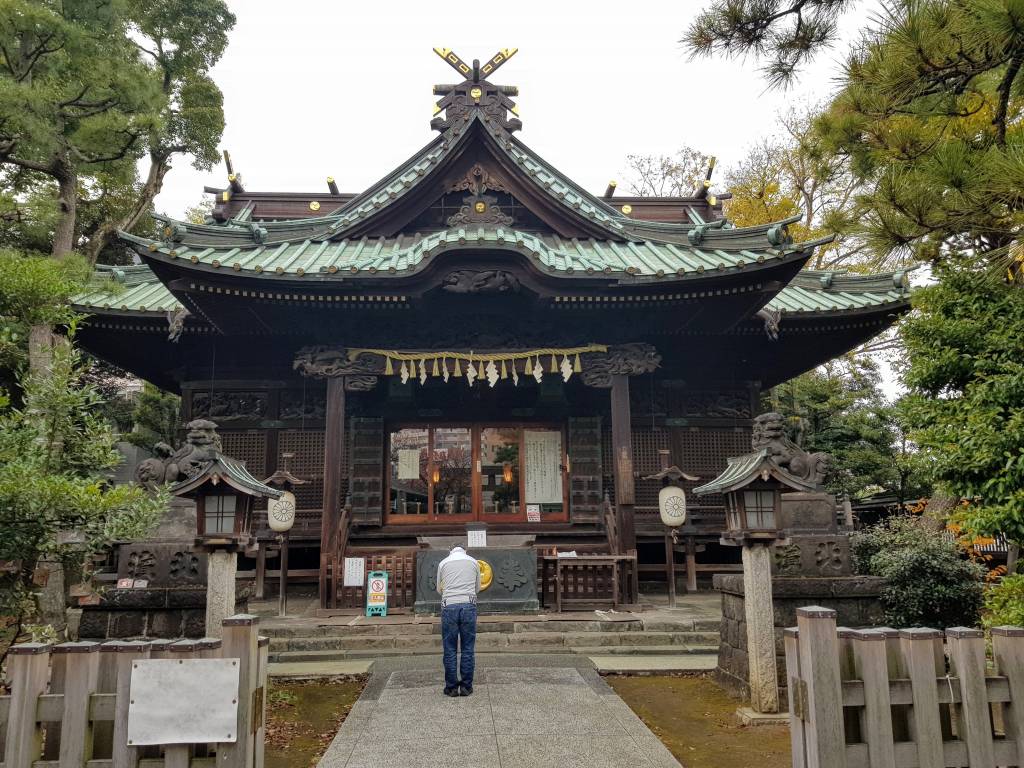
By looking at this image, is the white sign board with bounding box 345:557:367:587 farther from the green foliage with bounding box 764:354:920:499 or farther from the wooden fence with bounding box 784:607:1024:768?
the green foliage with bounding box 764:354:920:499

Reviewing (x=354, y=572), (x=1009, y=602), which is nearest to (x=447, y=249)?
(x=354, y=572)

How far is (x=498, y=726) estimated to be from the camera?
18.6 ft

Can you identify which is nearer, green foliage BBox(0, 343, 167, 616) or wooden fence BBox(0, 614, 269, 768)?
wooden fence BBox(0, 614, 269, 768)

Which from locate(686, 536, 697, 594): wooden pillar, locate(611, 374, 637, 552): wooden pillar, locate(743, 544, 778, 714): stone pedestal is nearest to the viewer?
locate(743, 544, 778, 714): stone pedestal

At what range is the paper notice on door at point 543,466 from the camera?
44.6 ft

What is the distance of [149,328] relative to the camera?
12.0 metres

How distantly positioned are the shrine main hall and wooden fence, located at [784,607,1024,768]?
7.45 metres

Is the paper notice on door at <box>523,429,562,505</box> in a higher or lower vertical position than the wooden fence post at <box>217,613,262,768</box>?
higher

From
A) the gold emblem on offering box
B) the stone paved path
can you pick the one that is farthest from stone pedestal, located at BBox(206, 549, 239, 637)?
the gold emblem on offering box

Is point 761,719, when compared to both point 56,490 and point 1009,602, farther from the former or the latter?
point 56,490

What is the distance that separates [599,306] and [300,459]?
6493 mm

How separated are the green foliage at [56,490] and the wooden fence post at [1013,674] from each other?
229 inches

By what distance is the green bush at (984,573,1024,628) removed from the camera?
543 cm

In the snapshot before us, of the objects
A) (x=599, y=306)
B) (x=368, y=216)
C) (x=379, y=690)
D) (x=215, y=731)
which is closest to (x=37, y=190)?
(x=368, y=216)
